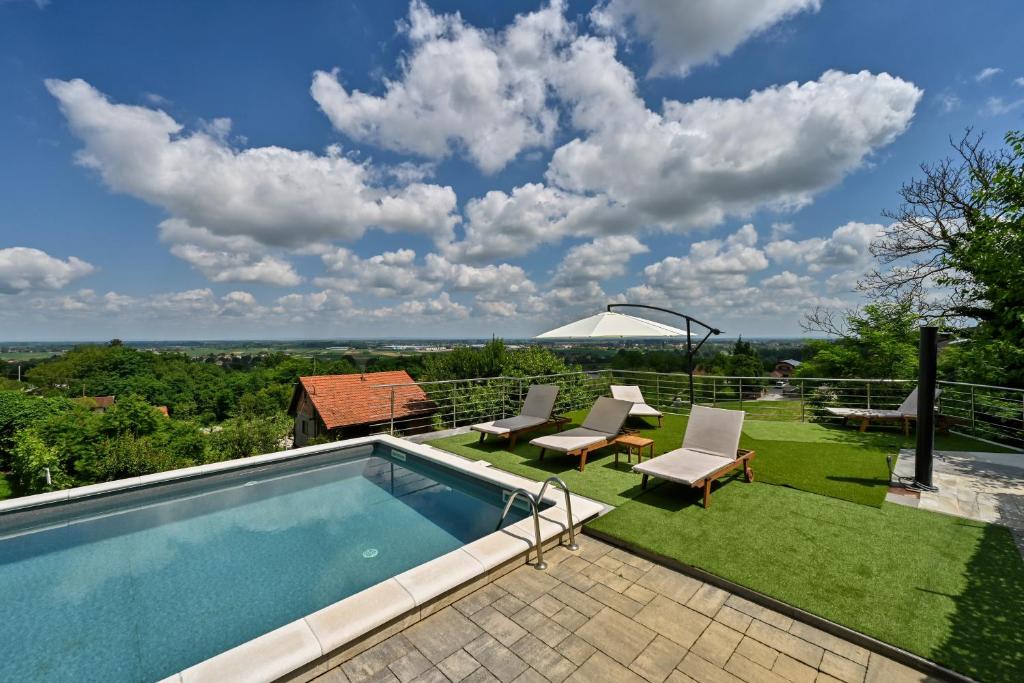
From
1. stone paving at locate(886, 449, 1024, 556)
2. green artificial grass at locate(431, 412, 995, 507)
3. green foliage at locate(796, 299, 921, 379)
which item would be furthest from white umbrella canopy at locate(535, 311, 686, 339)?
green foliage at locate(796, 299, 921, 379)

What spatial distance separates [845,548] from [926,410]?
105 inches

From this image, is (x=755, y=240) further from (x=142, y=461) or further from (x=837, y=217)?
(x=142, y=461)

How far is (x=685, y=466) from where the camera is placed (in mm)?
4969

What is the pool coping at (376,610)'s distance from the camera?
225 cm

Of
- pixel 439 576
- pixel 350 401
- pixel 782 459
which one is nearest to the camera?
pixel 439 576

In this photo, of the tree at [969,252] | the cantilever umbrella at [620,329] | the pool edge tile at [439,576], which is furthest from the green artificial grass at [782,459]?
the tree at [969,252]

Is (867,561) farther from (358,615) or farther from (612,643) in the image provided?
(358,615)

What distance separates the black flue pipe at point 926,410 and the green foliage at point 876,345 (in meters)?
9.27

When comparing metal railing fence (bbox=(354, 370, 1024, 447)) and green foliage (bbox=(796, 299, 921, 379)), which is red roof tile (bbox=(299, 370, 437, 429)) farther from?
green foliage (bbox=(796, 299, 921, 379))

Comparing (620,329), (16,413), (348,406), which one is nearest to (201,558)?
(620,329)

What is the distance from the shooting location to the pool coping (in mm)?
2250

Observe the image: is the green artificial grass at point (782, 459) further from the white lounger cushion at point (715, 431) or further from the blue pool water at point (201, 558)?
the blue pool water at point (201, 558)

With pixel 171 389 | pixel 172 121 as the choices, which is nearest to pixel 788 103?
pixel 172 121

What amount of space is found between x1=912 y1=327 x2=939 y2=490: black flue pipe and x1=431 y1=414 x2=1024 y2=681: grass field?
0.39 metres
